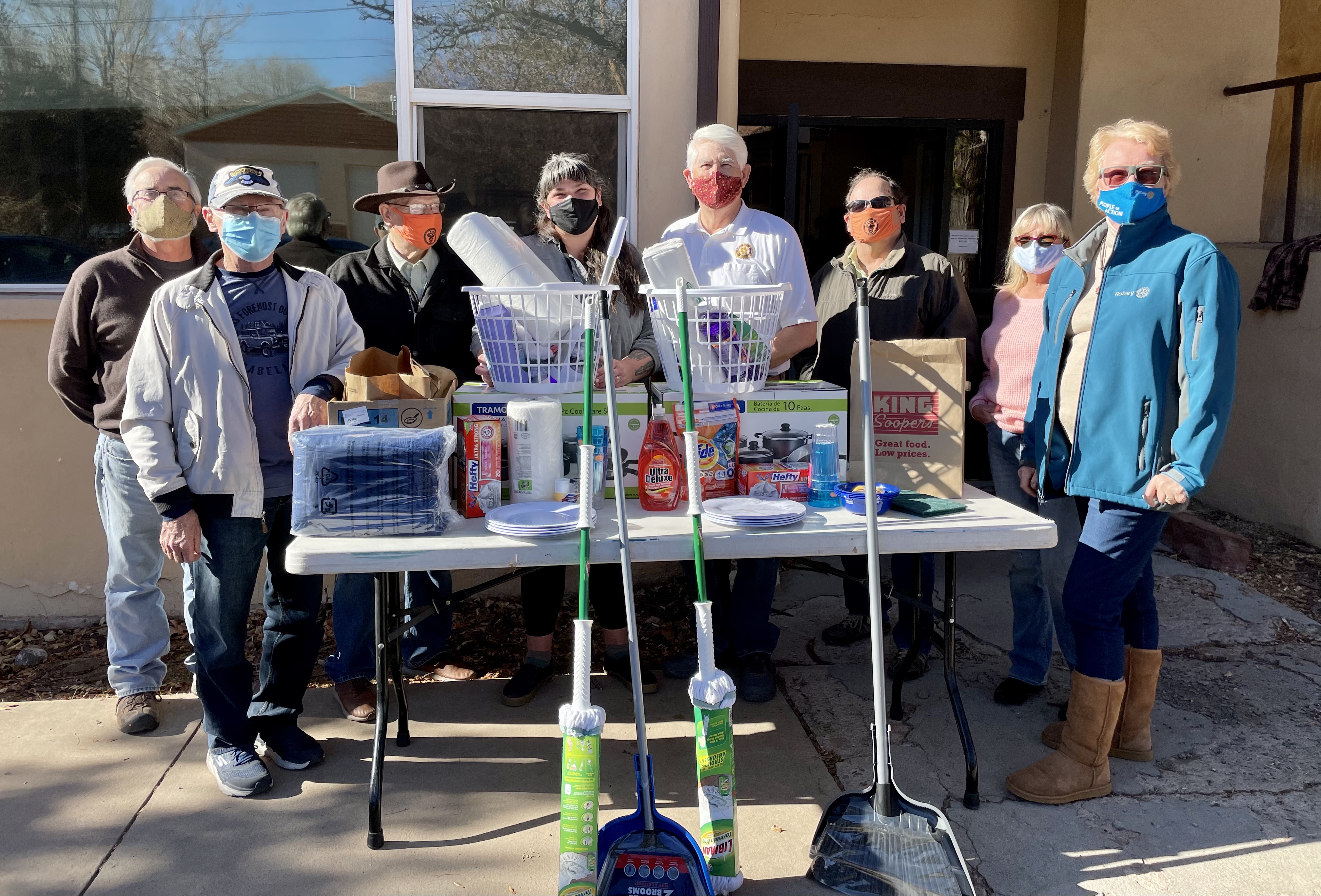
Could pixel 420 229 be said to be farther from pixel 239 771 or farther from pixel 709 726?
pixel 709 726

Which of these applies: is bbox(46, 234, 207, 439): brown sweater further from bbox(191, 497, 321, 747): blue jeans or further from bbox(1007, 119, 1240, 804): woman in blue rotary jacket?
bbox(1007, 119, 1240, 804): woman in blue rotary jacket

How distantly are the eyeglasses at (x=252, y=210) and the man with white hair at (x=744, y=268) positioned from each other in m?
1.43

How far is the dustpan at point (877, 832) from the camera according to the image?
2.69 metres

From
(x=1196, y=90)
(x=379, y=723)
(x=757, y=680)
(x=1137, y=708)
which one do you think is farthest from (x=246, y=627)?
(x=1196, y=90)

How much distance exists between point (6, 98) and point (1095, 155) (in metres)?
4.66

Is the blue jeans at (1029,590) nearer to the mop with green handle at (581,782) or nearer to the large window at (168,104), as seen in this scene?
the mop with green handle at (581,782)

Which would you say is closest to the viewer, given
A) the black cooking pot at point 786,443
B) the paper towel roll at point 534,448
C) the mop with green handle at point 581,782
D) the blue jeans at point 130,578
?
the mop with green handle at point 581,782

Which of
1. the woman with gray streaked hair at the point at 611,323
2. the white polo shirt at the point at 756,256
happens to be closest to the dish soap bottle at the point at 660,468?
the woman with gray streaked hair at the point at 611,323

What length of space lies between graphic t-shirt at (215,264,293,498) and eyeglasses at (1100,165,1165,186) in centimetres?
264

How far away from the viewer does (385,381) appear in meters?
3.01

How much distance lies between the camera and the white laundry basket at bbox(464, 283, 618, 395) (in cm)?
282

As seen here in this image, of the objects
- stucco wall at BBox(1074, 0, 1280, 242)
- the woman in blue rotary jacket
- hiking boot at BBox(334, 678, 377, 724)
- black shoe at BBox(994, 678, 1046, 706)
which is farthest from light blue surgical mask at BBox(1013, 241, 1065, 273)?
hiking boot at BBox(334, 678, 377, 724)

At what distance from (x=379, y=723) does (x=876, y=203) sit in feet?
8.51

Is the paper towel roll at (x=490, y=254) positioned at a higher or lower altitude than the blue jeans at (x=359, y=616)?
higher
